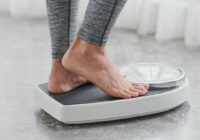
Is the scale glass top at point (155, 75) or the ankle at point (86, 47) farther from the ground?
the ankle at point (86, 47)

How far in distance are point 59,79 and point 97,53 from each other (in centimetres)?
16

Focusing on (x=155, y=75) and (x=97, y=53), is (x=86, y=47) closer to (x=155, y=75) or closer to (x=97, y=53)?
(x=97, y=53)

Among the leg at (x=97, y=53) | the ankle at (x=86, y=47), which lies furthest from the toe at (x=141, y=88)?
the ankle at (x=86, y=47)

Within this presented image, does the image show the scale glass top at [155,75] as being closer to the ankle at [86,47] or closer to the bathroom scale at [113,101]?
the bathroom scale at [113,101]

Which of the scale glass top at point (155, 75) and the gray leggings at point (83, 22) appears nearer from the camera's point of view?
the gray leggings at point (83, 22)

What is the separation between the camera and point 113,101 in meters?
1.54

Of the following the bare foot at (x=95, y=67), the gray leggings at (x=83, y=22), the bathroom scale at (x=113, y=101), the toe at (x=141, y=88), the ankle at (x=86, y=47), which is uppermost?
the gray leggings at (x=83, y=22)

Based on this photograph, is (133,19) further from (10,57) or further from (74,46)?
(74,46)

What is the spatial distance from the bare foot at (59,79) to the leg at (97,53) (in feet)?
0.18

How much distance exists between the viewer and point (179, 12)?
232 centimetres

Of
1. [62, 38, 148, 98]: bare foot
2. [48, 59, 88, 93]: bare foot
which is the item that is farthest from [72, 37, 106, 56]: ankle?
[48, 59, 88, 93]: bare foot

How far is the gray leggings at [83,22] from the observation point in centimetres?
146

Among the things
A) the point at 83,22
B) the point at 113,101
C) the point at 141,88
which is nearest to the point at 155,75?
the point at 141,88

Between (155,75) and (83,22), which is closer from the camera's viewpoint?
(83,22)
